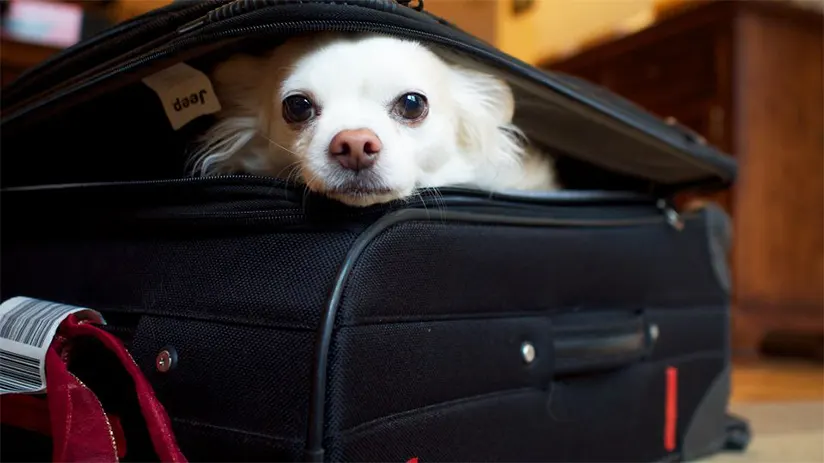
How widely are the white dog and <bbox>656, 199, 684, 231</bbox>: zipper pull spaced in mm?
228

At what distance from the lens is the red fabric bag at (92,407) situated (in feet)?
1.84

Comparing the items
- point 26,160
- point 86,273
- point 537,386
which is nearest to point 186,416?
point 86,273

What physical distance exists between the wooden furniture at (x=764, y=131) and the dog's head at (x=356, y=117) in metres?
1.64

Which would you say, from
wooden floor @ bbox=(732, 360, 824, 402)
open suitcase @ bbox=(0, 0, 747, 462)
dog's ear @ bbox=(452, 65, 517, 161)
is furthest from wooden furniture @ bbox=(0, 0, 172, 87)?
wooden floor @ bbox=(732, 360, 824, 402)

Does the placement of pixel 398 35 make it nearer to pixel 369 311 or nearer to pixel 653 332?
pixel 369 311

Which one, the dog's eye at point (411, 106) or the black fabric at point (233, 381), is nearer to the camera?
the black fabric at point (233, 381)

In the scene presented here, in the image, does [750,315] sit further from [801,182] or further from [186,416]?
[186,416]

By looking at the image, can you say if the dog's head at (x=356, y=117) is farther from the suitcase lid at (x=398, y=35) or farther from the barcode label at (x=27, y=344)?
the barcode label at (x=27, y=344)

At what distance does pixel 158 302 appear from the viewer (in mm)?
628

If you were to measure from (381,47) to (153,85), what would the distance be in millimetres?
231

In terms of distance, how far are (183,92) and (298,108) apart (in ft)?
0.40

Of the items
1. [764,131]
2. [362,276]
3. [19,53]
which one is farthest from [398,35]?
Result: [764,131]

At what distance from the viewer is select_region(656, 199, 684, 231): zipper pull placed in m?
0.93

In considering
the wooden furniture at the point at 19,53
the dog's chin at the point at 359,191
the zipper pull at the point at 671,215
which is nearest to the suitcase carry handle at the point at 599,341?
the zipper pull at the point at 671,215
